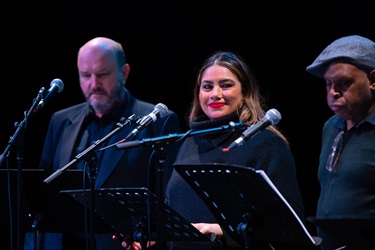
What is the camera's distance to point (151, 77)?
5.96 meters

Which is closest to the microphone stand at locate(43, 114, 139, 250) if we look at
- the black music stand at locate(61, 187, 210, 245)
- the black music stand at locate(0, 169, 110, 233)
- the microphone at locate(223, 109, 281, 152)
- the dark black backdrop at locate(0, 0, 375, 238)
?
the black music stand at locate(61, 187, 210, 245)

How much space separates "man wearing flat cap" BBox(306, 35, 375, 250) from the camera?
133 inches

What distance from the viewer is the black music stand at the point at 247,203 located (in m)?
2.90

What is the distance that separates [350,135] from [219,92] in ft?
2.50

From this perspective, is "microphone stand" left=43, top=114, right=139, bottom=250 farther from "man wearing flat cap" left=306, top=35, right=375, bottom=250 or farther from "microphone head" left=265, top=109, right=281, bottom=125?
"man wearing flat cap" left=306, top=35, right=375, bottom=250

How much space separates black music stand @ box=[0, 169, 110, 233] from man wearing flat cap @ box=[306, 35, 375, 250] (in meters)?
1.17

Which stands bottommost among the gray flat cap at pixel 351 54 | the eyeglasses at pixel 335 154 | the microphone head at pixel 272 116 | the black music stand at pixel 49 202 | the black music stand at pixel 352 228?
the black music stand at pixel 49 202

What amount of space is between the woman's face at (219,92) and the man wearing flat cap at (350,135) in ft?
1.62

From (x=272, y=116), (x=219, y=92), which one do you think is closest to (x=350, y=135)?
(x=272, y=116)

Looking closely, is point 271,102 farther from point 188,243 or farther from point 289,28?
point 188,243

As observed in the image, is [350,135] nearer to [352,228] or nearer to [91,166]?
[352,228]

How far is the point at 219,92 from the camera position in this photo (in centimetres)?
392

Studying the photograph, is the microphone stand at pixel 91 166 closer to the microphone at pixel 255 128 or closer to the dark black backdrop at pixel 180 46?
the microphone at pixel 255 128

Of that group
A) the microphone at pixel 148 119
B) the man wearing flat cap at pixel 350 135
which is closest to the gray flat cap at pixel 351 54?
the man wearing flat cap at pixel 350 135
